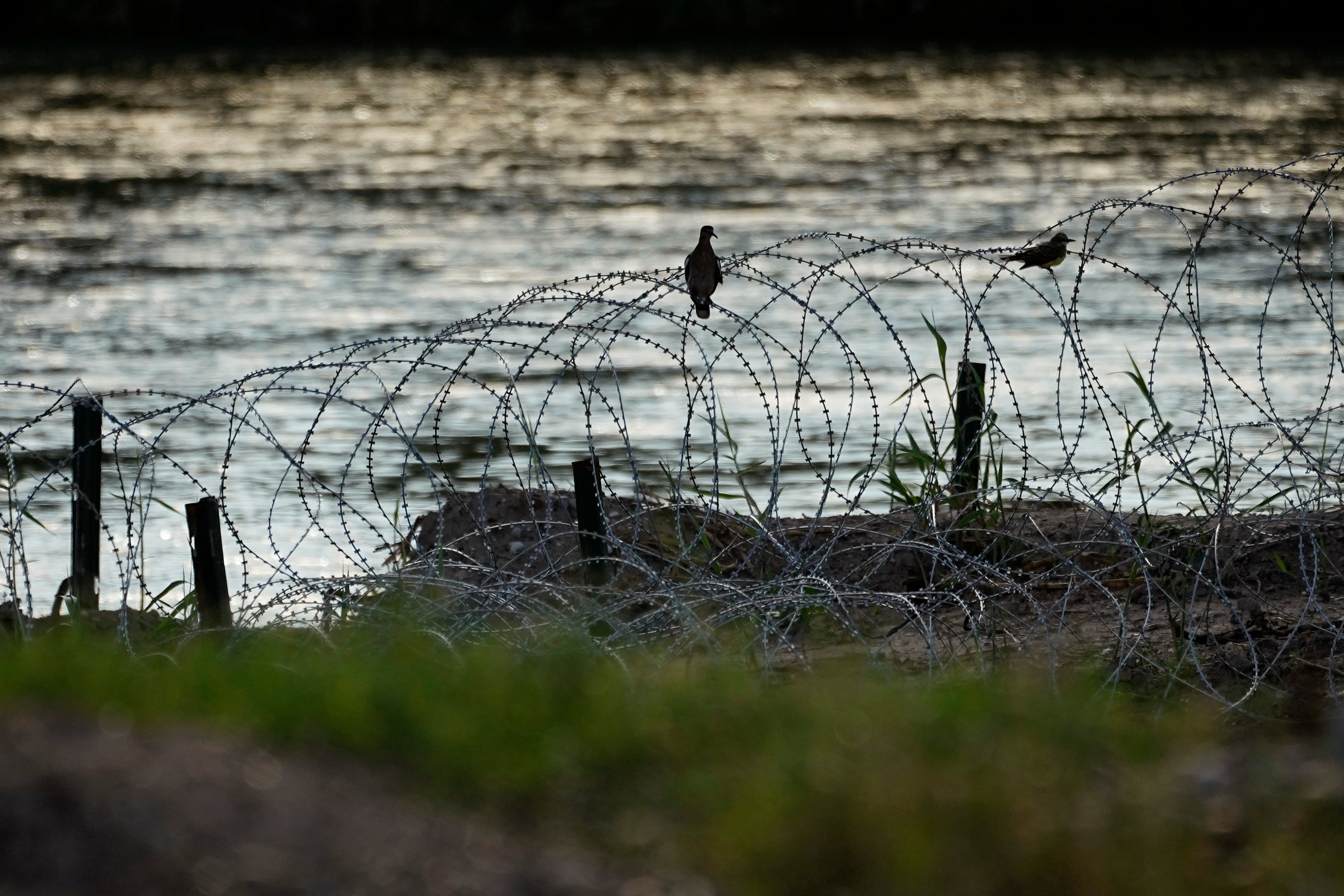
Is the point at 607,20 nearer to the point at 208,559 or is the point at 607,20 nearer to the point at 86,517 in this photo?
the point at 86,517

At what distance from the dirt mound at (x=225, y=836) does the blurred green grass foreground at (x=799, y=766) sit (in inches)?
5.8

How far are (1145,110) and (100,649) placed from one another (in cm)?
1982

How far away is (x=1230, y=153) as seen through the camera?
59.8 ft

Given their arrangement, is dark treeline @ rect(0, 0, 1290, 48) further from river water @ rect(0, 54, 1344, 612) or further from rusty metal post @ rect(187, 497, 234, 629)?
rusty metal post @ rect(187, 497, 234, 629)

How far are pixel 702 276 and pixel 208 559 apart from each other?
174 cm

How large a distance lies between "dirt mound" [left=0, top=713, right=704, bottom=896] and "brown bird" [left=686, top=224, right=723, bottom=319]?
3.13 meters

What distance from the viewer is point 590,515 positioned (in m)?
6.23

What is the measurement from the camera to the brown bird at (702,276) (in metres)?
5.94

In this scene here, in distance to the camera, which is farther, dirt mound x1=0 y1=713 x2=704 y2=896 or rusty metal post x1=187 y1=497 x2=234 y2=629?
rusty metal post x1=187 y1=497 x2=234 y2=629

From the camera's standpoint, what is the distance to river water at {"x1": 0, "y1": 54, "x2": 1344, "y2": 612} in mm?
9812

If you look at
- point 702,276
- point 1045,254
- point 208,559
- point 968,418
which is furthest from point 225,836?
point 968,418

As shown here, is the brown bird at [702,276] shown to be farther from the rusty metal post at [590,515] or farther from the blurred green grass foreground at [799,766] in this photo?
the blurred green grass foreground at [799,766]

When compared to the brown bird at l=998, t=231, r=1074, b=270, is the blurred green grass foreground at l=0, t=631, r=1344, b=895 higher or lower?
lower

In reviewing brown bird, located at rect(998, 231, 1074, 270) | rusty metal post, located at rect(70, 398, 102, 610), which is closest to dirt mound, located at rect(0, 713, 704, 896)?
rusty metal post, located at rect(70, 398, 102, 610)
